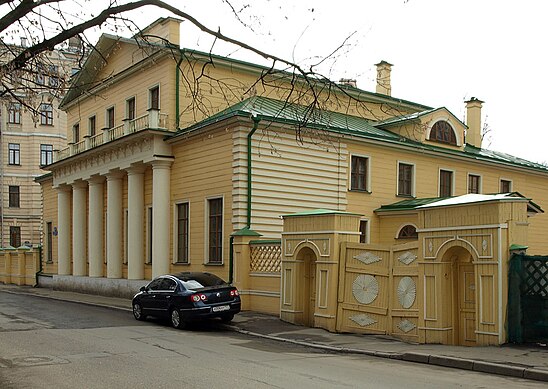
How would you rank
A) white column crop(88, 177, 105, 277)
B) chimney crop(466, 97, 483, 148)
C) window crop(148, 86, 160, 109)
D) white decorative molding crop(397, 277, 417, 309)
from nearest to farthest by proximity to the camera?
white decorative molding crop(397, 277, 417, 309) < window crop(148, 86, 160, 109) < white column crop(88, 177, 105, 277) < chimney crop(466, 97, 483, 148)

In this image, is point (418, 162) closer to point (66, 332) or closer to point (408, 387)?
point (66, 332)

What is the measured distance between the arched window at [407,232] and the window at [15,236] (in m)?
41.8

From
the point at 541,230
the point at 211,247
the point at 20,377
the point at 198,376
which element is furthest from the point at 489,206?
the point at 541,230

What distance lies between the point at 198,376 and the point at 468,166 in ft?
72.3

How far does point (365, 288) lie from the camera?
47.7ft

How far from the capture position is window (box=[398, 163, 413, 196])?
2617 centimetres

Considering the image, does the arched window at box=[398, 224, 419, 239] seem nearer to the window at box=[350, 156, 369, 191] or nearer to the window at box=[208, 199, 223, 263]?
the window at box=[350, 156, 369, 191]

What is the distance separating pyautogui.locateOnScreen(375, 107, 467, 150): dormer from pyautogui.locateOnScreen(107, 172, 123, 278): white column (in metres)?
11.8

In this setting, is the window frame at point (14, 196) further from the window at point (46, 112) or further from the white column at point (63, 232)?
the white column at point (63, 232)

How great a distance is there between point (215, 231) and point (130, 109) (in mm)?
9064

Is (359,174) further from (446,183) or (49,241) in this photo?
(49,241)

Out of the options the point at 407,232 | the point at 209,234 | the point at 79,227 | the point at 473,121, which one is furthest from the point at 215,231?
the point at 473,121

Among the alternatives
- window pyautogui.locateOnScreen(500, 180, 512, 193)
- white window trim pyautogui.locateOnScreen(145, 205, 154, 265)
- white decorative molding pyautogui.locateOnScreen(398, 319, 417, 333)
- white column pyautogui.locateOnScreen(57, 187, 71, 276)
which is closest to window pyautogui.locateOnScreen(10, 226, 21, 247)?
white column pyautogui.locateOnScreen(57, 187, 71, 276)

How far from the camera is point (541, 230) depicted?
31328mm
